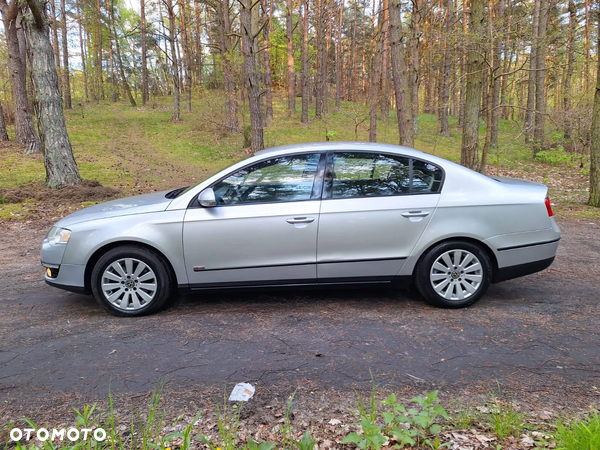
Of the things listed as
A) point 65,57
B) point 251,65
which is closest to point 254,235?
point 251,65

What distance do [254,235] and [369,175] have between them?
1357 millimetres

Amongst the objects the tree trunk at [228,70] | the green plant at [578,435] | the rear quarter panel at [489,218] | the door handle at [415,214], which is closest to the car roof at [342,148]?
the rear quarter panel at [489,218]

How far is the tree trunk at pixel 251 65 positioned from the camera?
11.6 m

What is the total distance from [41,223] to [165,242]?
5970 millimetres

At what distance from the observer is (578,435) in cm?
209

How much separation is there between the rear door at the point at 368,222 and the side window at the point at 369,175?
0.01 meters

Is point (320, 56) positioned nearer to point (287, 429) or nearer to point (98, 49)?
point (98, 49)

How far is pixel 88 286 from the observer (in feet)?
13.6

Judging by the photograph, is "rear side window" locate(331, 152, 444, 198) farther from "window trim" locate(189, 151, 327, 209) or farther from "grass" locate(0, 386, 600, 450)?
"grass" locate(0, 386, 600, 450)

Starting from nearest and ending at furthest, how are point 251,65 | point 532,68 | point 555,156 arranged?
point 251,65, point 532,68, point 555,156

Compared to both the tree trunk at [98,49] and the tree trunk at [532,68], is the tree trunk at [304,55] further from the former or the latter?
the tree trunk at [98,49]

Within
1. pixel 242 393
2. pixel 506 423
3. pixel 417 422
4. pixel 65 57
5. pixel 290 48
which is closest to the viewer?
pixel 417 422

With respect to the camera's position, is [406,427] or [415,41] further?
[415,41]

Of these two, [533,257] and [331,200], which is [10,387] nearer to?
[331,200]
